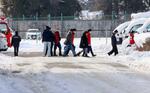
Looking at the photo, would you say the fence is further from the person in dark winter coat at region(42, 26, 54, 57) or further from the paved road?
the paved road

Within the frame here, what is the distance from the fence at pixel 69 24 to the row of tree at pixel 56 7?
24.3 feet

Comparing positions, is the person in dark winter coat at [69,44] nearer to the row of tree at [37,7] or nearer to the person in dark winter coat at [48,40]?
the person in dark winter coat at [48,40]

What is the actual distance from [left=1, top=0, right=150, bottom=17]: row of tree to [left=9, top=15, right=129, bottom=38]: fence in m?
7.41

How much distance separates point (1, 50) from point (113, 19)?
103 ft

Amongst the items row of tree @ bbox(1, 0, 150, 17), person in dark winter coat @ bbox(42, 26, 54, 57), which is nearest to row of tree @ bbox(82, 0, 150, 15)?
row of tree @ bbox(1, 0, 150, 17)

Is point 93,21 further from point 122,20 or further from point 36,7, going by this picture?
point 36,7

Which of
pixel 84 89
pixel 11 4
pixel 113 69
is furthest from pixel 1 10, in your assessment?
pixel 84 89

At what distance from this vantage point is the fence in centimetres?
6216

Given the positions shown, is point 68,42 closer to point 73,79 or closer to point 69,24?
point 73,79

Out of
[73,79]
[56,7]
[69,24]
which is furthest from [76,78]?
[56,7]

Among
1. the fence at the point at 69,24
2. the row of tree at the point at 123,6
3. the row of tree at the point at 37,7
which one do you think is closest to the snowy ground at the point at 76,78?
the fence at the point at 69,24

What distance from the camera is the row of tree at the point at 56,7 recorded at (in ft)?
245

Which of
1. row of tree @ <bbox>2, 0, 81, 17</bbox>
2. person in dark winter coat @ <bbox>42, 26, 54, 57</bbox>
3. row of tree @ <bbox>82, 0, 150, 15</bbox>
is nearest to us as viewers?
person in dark winter coat @ <bbox>42, 26, 54, 57</bbox>

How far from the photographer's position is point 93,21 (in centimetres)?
6369
